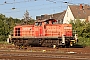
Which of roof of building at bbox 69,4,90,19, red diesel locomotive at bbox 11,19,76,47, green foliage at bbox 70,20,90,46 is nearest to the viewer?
red diesel locomotive at bbox 11,19,76,47

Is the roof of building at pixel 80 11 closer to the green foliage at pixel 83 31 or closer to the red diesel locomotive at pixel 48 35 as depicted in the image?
the green foliage at pixel 83 31

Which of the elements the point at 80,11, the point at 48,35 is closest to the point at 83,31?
the point at 48,35

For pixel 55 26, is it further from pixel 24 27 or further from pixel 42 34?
pixel 24 27

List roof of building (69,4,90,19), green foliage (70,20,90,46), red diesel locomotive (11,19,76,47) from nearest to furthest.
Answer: red diesel locomotive (11,19,76,47) < green foliage (70,20,90,46) < roof of building (69,4,90,19)

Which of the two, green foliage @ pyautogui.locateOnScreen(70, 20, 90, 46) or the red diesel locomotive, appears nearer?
the red diesel locomotive

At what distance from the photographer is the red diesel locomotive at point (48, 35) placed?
74.2 feet

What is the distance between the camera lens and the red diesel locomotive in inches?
890

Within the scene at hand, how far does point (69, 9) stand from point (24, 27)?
40.0 m

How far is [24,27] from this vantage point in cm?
2525

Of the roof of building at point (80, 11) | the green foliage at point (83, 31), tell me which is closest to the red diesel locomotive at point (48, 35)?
the green foliage at point (83, 31)

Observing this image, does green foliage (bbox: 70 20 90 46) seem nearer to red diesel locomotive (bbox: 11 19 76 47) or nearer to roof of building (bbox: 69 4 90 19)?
red diesel locomotive (bbox: 11 19 76 47)

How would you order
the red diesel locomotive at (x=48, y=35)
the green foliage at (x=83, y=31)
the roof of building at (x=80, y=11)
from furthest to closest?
the roof of building at (x=80, y=11) < the green foliage at (x=83, y=31) < the red diesel locomotive at (x=48, y=35)

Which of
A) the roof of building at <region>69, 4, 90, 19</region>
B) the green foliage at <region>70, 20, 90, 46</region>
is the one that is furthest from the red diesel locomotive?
the roof of building at <region>69, 4, 90, 19</region>

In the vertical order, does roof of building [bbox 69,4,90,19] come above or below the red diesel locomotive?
above
